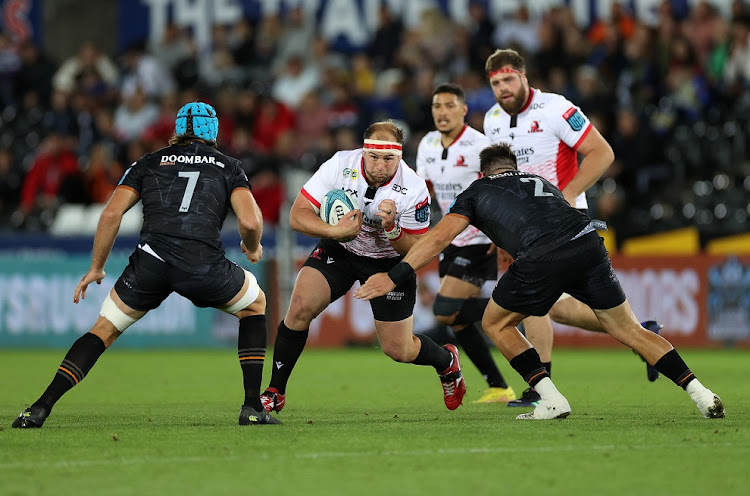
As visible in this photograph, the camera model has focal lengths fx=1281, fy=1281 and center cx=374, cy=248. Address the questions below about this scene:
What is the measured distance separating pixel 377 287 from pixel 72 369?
2042 millimetres

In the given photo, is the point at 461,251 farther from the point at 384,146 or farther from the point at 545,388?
the point at 545,388

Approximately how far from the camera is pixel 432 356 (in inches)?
373

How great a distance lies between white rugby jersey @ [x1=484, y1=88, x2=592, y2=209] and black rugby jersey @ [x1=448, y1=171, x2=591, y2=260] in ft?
5.59

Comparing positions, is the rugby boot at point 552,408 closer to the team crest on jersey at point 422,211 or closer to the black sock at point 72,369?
the team crest on jersey at point 422,211

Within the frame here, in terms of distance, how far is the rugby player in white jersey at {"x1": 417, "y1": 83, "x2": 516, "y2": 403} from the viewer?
35.8ft

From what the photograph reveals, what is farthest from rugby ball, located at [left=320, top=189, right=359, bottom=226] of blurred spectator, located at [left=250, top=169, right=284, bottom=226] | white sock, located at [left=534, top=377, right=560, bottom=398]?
blurred spectator, located at [left=250, top=169, right=284, bottom=226]

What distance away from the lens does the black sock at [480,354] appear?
35.8 ft

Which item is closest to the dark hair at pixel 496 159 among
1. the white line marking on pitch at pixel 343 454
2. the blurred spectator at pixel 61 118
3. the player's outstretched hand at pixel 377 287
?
the player's outstretched hand at pixel 377 287

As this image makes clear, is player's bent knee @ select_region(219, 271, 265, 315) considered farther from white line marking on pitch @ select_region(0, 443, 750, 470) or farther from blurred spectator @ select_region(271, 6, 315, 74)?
blurred spectator @ select_region(271, 6, 315, 74)

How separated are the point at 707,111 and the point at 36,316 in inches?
413

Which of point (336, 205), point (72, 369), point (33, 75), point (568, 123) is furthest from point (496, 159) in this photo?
point (33, 75)

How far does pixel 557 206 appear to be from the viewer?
8719 millimetres

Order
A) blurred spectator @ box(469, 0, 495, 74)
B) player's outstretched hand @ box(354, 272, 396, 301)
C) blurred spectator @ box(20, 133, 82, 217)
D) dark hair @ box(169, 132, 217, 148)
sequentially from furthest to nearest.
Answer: blurred spectator @ box(20, 133, 82, 217) < blurred spectator @ box(469, 0, 495, 74) < dark hair @ box(169, 132, 217, 148) < player's outstretched hand @ box(354, 272, 396, 301)

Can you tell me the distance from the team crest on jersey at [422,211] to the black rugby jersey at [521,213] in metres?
0.36
